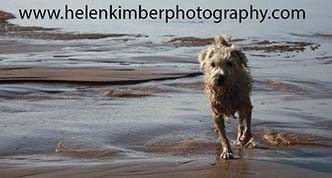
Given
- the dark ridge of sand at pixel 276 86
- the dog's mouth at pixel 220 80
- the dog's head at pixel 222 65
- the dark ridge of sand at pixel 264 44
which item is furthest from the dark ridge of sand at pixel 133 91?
the dark ridge of sand at pixel 264 44

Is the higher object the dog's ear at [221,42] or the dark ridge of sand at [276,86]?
the dog's ear at [221,42]

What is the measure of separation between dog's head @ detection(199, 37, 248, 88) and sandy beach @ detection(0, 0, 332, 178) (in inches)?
33.5

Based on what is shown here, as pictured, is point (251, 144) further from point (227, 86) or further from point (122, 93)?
point (122, 93)

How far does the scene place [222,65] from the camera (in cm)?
791

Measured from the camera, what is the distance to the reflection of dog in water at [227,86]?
7758 millimetres

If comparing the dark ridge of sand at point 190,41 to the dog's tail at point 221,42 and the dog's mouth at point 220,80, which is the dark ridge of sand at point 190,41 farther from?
the dog's mouth at point 220,80

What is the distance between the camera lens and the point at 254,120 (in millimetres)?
9633

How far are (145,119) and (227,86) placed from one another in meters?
2.13

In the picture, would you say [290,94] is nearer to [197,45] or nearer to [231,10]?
[197,45]

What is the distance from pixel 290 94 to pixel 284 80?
1.91m

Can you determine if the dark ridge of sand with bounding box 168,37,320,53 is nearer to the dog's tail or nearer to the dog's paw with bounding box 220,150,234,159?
the dog's tail

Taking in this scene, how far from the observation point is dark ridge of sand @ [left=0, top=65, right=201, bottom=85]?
13430mm

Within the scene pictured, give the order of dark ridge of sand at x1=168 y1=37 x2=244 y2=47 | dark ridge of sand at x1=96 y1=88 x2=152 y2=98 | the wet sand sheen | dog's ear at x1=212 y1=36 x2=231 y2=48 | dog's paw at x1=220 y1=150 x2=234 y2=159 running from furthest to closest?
dark ridge of sand at x1=168 y1=37 x2=244 y2=47 → dark ridge of sand at x1=96 y1=88 x2=152 y2=98 → dog's ear at x1=212 y1=36 x2=231 y2=48 → dog's paw at x1=220 y1=150 x2=234 y2=159 → the wet sand sheen

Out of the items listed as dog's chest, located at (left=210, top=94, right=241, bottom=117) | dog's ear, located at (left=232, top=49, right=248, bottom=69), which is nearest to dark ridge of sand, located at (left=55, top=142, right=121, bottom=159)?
dog's chest, located at (left=210, top=94, right=241, bottom=117)
